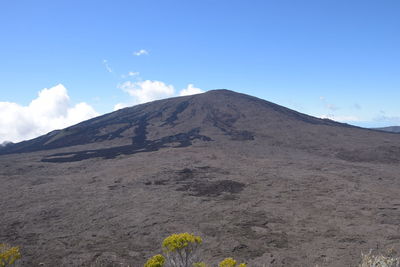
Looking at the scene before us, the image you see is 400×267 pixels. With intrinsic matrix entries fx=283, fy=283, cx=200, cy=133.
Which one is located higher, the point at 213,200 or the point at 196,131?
the point at 196,131

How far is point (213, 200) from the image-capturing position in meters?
19.0

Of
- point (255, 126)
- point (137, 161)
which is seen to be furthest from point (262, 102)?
A: point (137, 161)

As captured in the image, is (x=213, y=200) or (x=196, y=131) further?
(x=196, y=131)

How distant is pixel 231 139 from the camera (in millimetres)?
46312

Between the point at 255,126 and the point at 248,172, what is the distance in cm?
2927

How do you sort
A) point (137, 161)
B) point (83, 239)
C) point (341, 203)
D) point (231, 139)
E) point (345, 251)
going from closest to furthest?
point (345, 251), point (83, 239), point (341, 203), point (137, 161), point (231, 139)

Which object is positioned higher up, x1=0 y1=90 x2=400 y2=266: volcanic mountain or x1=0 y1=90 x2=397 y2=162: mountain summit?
x1=0 y1=90 x2=397 y2=162: mountain summit

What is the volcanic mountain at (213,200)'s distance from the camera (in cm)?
1229

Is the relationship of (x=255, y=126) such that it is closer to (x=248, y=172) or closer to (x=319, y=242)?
(x=248, y=172)

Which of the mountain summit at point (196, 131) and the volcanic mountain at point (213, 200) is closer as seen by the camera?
the volcanic mountain at point (213, 200)

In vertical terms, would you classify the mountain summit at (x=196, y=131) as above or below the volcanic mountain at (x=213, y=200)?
above

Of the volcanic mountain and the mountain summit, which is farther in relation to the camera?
the mountain summit

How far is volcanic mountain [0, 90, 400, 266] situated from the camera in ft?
40.3

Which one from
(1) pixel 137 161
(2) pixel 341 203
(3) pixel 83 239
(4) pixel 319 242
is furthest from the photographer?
(1) pixel 137 161
